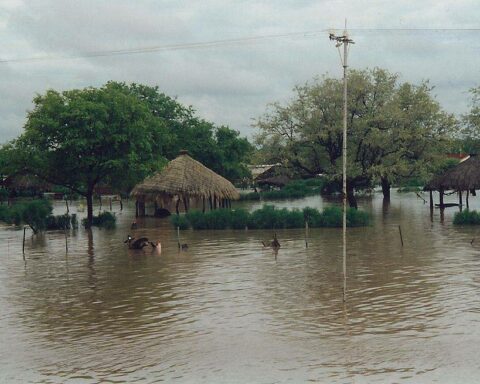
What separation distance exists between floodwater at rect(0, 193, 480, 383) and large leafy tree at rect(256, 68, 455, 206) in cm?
1405

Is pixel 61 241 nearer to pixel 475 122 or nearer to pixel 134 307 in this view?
pixel 134 307

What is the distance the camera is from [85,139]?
110 feet

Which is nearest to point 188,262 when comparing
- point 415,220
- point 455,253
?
point 455,253

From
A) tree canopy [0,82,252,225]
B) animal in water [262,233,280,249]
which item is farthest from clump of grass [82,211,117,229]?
animal in water [262,233,280,249]

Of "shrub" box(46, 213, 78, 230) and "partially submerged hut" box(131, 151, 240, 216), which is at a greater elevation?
"partially submerged hut" box(131, 151, 240, 216)

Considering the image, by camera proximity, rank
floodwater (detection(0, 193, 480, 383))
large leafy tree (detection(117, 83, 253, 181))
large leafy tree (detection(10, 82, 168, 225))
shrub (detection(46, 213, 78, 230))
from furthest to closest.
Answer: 1. large leafy tree (detection(117, 83, 253, 181))
2. shrub (detection(46, 213, 78, 230))
3. large leafy tree (detection(10, 82, 168, 225))
4. floodwater (detection(0, 193, 480, 383))

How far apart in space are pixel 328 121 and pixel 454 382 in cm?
3155

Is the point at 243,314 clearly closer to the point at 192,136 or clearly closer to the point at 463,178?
the point at 463,178

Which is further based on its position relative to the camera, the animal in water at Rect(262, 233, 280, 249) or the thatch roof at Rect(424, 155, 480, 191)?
the thatch roof at Rect(424, 155, 480, 191)

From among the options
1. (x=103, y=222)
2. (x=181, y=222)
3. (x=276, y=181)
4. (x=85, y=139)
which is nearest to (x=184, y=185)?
(x=181, y=222)

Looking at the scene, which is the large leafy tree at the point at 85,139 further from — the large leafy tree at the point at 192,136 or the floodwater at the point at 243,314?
the large leafy tree at the point at 192,136

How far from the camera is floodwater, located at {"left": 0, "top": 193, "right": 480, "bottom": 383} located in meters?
10.9

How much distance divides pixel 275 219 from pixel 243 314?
Answer: 18.0 m

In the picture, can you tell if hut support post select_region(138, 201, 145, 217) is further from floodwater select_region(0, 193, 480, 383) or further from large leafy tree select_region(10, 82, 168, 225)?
floodwater select_region(0, 193, 480, 383)
